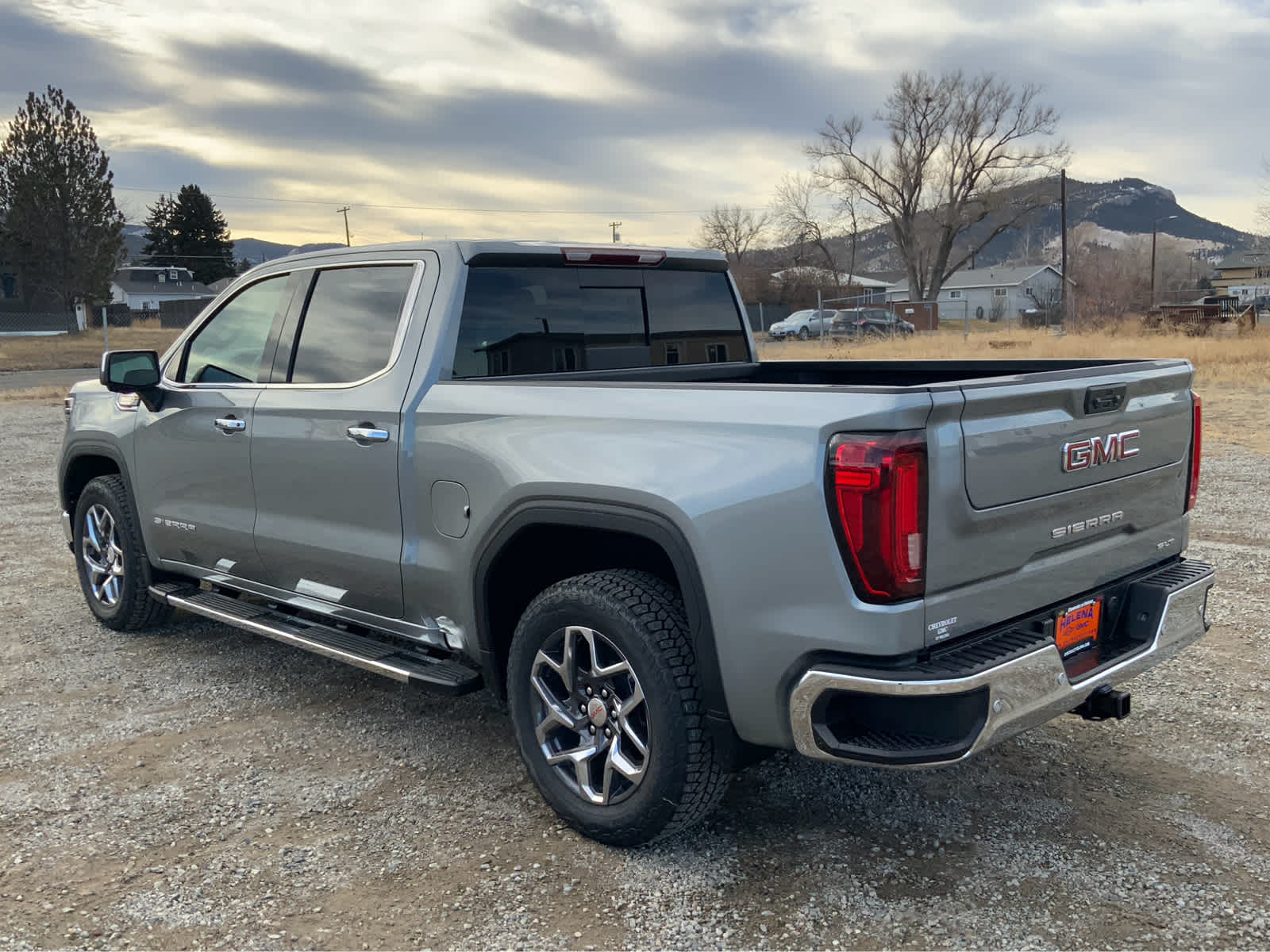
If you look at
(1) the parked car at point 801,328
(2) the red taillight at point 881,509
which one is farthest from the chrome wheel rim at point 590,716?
(1) the parked car at point 801,328

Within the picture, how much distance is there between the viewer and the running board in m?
3.71

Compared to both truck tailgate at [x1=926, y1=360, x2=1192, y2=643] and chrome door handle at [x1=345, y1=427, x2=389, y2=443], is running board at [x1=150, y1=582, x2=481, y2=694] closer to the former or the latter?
chrome door handle at [x1=345, y1=427, x2=389, y2=443]

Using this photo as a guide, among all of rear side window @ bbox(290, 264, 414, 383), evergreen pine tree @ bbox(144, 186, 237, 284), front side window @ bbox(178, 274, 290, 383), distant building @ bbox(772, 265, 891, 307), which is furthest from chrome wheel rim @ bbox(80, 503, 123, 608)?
evergreen pine tree @ bbox(144, 186, 237, 284)

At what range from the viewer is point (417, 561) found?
382 centimetres

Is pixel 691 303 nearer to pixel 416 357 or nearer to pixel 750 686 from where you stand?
pixel 416 357

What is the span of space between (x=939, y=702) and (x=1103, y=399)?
107 centimetres

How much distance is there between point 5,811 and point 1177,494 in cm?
411

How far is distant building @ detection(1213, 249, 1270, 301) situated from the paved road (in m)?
73.2

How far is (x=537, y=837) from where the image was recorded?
344cm

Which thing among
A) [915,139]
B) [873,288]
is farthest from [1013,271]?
[915,139]

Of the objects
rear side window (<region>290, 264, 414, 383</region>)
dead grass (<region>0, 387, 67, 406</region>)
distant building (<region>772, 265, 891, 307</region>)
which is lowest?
dead grass (<region>0, 387, 67, 406</region>)

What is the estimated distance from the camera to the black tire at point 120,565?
5406mm

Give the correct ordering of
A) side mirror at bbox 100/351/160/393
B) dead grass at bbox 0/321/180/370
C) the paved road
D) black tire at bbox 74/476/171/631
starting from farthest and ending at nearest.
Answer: dead grass at bbox 0/321/180/370
the paved road
black tire at bbox 74/476/171/631
side mirror at bbox 100/351/160/393

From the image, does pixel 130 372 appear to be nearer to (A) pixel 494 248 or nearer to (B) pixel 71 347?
(A) pixel 494 248
